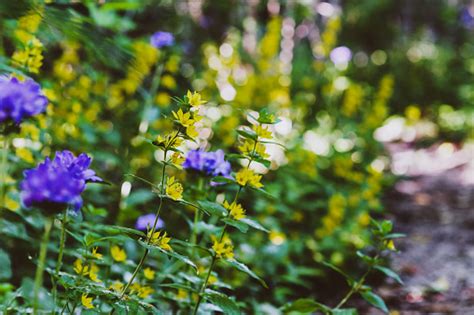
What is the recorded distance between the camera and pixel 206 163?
1774 mm

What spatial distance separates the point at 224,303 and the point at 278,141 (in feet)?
8.34

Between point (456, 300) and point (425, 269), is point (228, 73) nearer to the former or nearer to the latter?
point (425, 269)

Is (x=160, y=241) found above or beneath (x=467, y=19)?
beneath

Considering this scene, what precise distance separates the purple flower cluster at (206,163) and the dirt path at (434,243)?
163cm

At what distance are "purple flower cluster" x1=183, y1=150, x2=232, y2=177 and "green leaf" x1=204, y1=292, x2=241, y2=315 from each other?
0.39m

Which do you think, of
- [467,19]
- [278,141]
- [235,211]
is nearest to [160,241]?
[235,211]

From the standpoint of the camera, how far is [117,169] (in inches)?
135

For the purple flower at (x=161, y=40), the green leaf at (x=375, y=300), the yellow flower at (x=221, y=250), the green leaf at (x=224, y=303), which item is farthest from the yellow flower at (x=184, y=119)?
the purple flower at (x=161, y=40)

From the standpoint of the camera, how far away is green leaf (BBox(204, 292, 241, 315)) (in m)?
1.51

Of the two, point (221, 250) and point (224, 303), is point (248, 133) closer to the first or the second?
point (221, 250)

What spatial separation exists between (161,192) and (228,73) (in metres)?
3.11

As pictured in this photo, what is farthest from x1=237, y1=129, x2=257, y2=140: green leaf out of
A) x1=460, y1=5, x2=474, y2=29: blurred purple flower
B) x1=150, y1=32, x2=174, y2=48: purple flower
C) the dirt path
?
x1=460, y1=5, x2=474, y2=29: blurred purple flower

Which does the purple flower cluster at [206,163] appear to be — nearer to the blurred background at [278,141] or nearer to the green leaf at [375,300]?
the blurred background at [278,141]

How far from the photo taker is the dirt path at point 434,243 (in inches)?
127
